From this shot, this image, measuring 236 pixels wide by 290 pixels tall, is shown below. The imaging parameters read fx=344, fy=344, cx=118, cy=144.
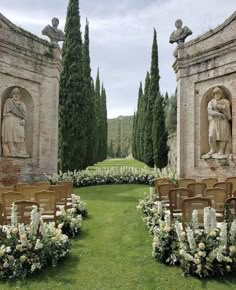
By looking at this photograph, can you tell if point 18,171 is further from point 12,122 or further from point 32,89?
point 32,89

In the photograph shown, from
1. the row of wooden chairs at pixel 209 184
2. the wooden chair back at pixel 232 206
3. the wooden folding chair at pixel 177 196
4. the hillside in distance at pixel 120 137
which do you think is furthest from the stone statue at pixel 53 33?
the hillside in distance at pixel 120 137

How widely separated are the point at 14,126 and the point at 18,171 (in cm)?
174

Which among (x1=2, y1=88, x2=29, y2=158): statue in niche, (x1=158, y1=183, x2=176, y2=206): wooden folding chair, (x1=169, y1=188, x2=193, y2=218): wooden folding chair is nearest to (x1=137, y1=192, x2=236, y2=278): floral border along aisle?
(x1=169, y1=188, x2=193, y2=218): wooden folding chair

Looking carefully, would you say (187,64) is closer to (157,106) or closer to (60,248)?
(157,106)

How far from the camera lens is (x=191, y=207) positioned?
228 inches

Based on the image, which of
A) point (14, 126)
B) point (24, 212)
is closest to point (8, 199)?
point (24, 212)

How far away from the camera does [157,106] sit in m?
23.5

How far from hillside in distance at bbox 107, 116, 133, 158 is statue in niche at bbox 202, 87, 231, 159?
65147 millimetres

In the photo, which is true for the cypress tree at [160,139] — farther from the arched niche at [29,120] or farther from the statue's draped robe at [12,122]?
the statue's draped robe at [12,122]

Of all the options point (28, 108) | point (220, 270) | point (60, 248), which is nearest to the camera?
point (220, 270)

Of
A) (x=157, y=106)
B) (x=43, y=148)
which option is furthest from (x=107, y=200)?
(x=157, y=106)

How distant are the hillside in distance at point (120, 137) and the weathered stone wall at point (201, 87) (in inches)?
2515

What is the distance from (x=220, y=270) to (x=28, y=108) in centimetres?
1082

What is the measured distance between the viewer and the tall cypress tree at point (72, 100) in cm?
1805
